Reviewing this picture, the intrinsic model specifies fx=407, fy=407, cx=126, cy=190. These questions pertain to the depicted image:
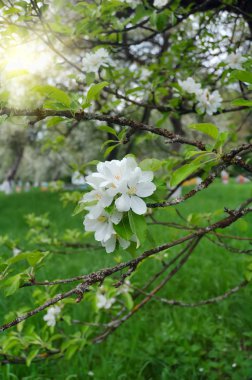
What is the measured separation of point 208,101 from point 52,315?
1.36 m

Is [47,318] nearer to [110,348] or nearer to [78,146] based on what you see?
[110,348]

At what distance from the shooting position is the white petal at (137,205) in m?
0.89

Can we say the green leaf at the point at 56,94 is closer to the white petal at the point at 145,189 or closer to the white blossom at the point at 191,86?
the white petal at the point at 145,189

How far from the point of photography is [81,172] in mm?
2852

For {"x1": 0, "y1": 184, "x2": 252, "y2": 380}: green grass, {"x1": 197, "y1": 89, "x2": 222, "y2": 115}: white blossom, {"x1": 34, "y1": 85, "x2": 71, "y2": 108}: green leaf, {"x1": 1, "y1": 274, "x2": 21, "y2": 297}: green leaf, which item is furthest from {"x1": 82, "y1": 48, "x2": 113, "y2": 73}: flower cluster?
{"x1": 1, "y1": 274, "x2": 21, "y2": 297}: green leaf

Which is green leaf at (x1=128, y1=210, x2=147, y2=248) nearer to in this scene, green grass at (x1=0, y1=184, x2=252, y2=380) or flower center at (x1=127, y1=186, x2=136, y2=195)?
flower center at (x1=127, y1=186, x2=136, y2=195)

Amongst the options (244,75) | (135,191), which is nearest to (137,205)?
(135,191)

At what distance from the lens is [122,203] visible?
0.87m

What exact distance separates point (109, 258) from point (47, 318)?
2.12 metres

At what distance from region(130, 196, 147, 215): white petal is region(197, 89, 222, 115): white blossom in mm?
1347

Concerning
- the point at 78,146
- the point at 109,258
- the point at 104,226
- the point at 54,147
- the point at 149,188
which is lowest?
the point at 78,146

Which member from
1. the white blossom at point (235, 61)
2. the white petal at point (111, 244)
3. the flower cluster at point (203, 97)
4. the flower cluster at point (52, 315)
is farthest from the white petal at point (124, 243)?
the white blossom at point (235, 61)

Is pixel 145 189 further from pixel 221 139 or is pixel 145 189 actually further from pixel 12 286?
pixel 12 286

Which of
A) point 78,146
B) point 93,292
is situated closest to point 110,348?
point 93,292
